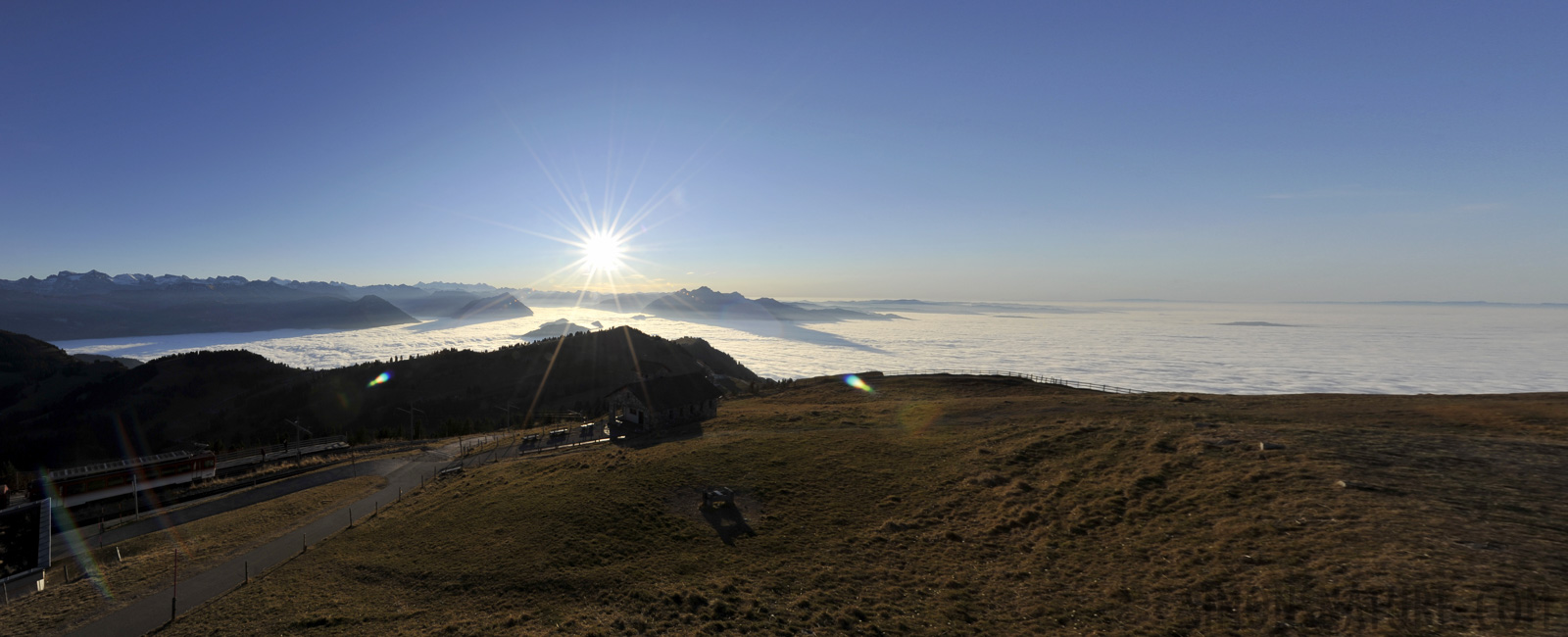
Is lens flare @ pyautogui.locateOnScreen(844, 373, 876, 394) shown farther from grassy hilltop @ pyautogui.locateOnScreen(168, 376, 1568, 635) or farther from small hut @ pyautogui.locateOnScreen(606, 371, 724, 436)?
grassy hilltop @ pyautogui.locateOnScreen(168, 376, 1568, 635)

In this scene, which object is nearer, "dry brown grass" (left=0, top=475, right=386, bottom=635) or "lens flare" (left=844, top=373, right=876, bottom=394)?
"dry brown grass" (left=0, top=475, right=386, bottom=635)

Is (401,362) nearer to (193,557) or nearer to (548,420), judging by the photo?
(548,420)

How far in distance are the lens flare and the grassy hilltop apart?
38566mm

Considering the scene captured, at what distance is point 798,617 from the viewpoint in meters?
18.6

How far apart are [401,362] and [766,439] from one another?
455 feet

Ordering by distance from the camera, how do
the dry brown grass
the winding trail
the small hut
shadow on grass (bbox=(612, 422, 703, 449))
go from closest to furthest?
1. the winding trail
2. the dry brown grass
3. shadow on grass (bbox=(612, 422, 703, 449))
4. the small hut

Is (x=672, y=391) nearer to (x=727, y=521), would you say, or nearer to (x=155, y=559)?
(x=727, y=521)

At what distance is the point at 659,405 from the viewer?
53750 mm

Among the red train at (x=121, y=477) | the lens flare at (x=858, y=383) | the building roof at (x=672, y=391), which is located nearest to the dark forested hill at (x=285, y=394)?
the lens flare at (x=858, y=383)

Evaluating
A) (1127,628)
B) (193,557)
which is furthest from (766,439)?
(193,557)

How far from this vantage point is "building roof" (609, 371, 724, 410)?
54438mm

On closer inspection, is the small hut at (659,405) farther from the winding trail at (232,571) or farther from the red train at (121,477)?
the red train at (121,477)

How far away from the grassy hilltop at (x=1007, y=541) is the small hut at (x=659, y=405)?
15.6 m

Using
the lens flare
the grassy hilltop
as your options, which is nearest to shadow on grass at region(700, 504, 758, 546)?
the grassy hilltop
